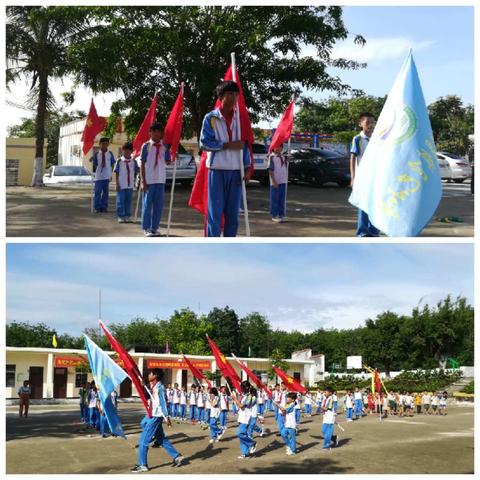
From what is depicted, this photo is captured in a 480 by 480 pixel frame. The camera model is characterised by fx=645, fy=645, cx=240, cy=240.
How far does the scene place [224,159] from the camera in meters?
7.37

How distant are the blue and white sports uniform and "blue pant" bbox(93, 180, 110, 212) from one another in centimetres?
686

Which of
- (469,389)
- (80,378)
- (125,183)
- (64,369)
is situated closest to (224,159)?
(125,183)

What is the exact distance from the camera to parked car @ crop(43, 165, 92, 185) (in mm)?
20839

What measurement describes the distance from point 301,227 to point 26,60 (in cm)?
1255

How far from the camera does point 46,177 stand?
2250 cm

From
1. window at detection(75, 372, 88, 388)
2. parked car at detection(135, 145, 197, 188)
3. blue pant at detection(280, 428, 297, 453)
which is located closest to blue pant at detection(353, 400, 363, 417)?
parked car at detection(135, 145, 197, 188)

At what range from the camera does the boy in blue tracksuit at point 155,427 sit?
309 inches

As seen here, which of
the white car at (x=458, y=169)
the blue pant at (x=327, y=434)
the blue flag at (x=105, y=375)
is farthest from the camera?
the white car at (x=458, y=169)

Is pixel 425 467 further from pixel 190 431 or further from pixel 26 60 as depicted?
pixel 26 60

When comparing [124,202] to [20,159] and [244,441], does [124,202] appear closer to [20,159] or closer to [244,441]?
[244,441]

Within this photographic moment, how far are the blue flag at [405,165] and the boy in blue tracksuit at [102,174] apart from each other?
29.5ft

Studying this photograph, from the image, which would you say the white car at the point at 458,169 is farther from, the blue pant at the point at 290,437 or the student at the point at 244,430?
the student at the point at 244,430

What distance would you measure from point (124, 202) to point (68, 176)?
10001mm

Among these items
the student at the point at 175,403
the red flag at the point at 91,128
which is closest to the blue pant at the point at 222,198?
the red flag at the point at 91,128
